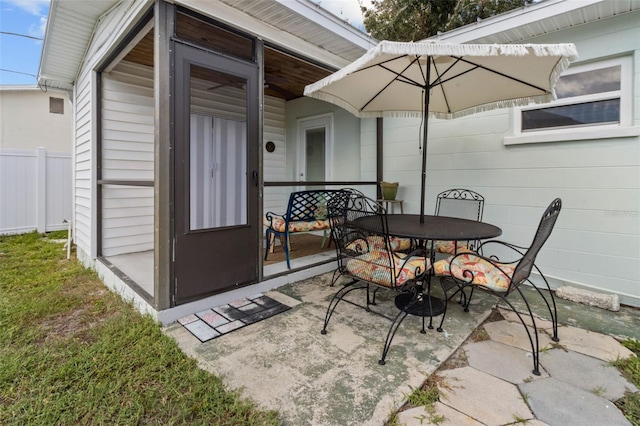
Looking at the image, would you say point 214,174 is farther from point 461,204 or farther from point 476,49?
point 461,204

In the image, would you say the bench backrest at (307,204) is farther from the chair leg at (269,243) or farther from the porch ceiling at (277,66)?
the porch ceiling at (277,66)

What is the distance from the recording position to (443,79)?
2.96 meters

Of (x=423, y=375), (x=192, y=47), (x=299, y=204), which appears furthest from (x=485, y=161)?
(x=192, y=47)

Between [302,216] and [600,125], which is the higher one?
[600,125]

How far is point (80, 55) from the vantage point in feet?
13.5

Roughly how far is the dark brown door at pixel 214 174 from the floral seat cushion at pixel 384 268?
1.09 metres

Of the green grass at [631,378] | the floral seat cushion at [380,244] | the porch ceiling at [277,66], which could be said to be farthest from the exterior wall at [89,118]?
the green grass at [631,378]

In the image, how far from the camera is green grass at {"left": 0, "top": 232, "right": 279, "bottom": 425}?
5.04 ft

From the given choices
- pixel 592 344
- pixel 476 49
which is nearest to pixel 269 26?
pixel 476 49

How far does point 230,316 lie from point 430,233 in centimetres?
172

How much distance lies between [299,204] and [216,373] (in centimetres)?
215

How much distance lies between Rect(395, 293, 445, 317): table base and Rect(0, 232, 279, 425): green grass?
1491mm

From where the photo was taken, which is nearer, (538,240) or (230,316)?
(538,240)

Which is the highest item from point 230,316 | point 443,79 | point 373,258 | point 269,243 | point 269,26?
point 269,26
